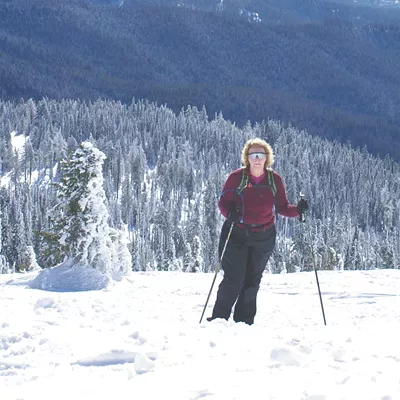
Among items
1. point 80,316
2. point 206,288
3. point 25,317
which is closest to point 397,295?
point 206,288

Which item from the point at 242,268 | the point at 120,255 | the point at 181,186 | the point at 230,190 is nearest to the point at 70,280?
the point at 120,255

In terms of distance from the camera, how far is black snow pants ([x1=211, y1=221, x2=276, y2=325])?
7973 millimetres

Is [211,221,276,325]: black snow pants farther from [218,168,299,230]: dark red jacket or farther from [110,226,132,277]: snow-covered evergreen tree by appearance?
[110,226,132,277]: snow-covered evergreen tree

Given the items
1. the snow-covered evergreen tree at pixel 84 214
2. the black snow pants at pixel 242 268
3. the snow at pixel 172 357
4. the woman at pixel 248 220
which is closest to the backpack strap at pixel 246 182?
the woman at pixel 248 220

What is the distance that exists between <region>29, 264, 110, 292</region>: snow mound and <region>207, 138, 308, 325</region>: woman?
7.24 m

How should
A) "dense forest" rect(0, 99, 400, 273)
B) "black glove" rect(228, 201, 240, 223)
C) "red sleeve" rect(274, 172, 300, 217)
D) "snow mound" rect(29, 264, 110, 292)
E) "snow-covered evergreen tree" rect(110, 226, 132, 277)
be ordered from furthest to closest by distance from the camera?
"dense forest" rect(0, 99, 400, 273), "snow-covered evergreen tree" rect(110, 226, 132, 277), "snow mound" rect(29, 264, 110, 292), "red sleeve" rect(274, 172, 300, 217), "black glove" rect(228, 201, 240, 223)

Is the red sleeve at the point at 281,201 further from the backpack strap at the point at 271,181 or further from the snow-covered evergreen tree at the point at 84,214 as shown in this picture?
the snow-covered evergreen tree at the point at 84,214

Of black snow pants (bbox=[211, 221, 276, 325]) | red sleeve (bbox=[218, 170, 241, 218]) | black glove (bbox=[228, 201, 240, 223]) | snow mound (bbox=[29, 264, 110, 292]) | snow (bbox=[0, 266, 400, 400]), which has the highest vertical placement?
red sleeve (bbox=[218, 170, 241, 218])

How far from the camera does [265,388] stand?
4.46 m

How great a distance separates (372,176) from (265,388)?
174863mm

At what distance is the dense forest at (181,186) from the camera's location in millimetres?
92500

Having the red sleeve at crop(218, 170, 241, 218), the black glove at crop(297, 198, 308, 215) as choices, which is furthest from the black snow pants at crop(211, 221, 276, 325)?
the black glove at crop(297, 198, 308, 215)

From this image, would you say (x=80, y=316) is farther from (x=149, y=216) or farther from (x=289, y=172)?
(x=289, y=172)

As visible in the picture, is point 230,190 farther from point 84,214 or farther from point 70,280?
point 84,214
